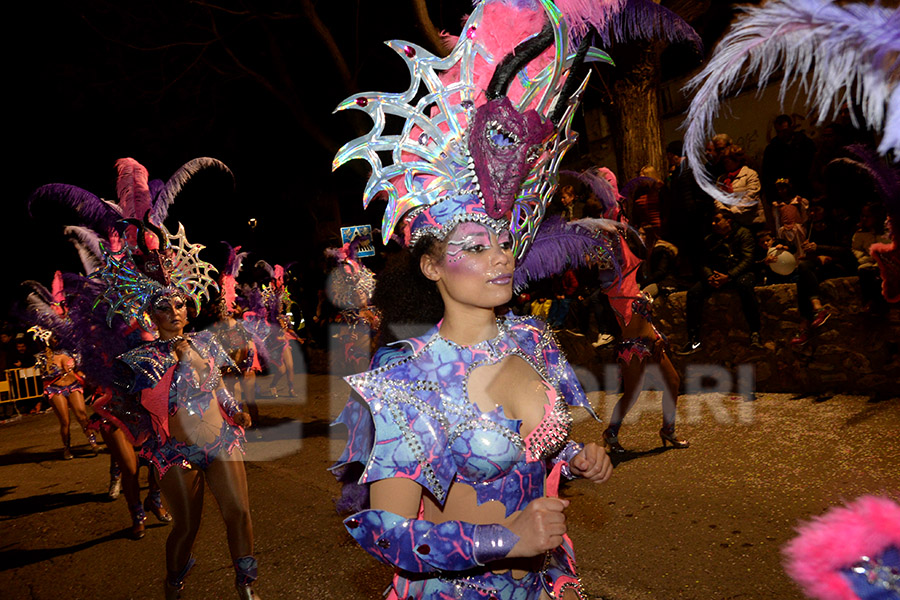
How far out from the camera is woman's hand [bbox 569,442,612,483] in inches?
88.6

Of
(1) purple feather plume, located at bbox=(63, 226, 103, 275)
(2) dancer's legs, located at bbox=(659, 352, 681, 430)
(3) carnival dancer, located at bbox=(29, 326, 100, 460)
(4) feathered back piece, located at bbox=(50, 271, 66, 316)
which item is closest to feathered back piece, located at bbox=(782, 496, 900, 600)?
(2) dancer's legs, located at bbox=(659, 352, 681, 430)

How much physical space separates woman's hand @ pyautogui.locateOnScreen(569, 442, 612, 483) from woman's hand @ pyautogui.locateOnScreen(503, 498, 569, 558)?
0.45 metres

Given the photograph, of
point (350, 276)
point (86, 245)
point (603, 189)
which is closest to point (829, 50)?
point (603, 189)

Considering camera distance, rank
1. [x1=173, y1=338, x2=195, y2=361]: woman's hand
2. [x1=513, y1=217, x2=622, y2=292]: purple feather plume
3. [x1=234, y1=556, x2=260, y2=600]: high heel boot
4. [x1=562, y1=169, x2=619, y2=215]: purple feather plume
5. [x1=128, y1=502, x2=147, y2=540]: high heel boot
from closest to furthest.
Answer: [x1=513, y1=217, x2=622, y2=292]: purple feather plume < [x1=234, y1=556, x2=260, y2=600]: high heel boot < [x1=173, y1=338, x2=195, y2=361]: woman's hand < [x1=562, y1=169, x2=619, y2=215]: purple feather plume < [x1=128, y1=502, x2=147, y2=540]: high heel boot

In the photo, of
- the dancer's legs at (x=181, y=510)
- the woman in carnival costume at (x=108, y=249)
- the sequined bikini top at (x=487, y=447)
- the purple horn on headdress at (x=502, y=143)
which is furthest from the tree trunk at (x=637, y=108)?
the sequined bikini top at (x=487, y=447)

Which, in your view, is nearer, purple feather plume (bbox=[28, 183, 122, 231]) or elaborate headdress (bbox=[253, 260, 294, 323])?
purple feather plume (bbox=[28, 183, 122, 231])

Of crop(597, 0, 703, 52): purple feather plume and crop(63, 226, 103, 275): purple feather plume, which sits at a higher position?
crop(597, 0, 703, 52): purple feather plume

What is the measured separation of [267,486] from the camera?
719 cm

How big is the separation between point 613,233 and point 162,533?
16.3 ft

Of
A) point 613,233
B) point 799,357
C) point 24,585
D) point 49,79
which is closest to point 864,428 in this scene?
point 799,357

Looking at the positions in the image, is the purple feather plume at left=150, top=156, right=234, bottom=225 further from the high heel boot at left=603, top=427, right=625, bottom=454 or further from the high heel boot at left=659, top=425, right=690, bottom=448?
the high heel boot at left=659, top=425, right=690, bottom=448

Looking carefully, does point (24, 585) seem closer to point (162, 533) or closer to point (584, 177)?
point (162, 533)

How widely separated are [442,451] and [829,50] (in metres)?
1.46

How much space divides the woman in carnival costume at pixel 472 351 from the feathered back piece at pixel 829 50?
2.96 feet
